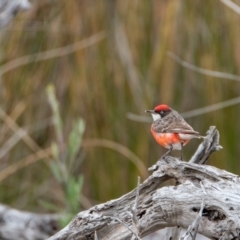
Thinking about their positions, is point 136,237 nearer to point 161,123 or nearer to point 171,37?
point 161,123

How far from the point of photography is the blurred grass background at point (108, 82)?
3232mm

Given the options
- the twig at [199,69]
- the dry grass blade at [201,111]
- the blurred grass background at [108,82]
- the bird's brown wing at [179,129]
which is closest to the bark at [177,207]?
the bird's brown wing at [179,129]

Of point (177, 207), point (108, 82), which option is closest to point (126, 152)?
point (108, 82)

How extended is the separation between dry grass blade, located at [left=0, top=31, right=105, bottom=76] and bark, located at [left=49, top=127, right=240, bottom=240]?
4.59ft

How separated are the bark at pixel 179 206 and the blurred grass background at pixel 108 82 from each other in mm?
1125

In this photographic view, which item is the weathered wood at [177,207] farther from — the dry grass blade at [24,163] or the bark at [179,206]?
the dry grass blade at [24,163]

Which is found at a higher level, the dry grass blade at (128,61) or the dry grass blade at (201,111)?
the dry grass blade at (128,61)

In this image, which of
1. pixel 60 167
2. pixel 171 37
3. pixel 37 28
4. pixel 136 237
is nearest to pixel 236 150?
pixel 171 37

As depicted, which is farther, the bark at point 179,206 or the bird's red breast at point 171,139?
the bird's red breast at point 171,139

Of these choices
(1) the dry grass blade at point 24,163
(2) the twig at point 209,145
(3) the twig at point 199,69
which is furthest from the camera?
(1) the dry grass blade at point 24,163

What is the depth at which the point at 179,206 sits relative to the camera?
1949 mm

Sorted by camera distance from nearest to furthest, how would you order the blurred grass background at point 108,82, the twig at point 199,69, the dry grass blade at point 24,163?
the twig at point 199,69 < the blurred grass background at point 108,82 < the dry grass blade at point 24,163

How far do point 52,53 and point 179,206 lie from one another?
5.59 feet

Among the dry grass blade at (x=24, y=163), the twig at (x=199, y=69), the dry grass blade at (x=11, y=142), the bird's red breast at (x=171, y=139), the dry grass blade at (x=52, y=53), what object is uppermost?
the dry grass blade at (x=52, y=53)
